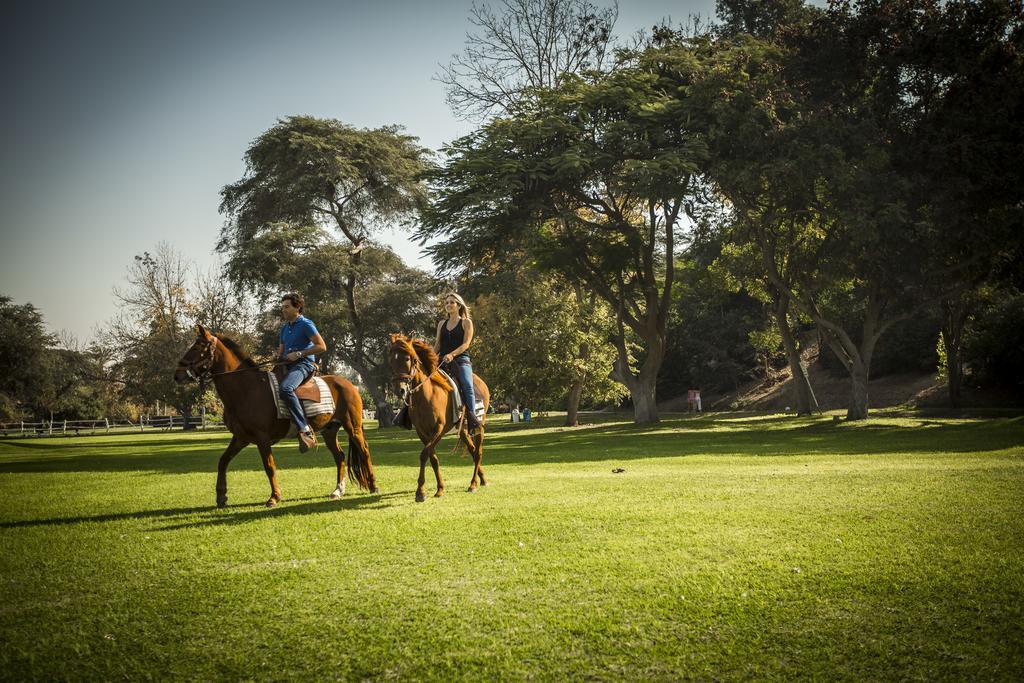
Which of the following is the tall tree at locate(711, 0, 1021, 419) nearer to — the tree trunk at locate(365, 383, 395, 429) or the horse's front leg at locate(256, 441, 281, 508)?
the horse's front leg at locate(256, 441, 281, 508)

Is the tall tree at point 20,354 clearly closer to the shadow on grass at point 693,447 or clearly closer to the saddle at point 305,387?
the shadow on grass at point 693,447

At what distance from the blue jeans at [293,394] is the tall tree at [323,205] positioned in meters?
32.8

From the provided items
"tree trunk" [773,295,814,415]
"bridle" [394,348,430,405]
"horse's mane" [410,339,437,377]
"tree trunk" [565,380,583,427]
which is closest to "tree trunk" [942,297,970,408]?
"tree trunk" [773,295,814,415]

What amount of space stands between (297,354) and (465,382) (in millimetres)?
2596

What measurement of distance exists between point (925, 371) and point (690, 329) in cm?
1874

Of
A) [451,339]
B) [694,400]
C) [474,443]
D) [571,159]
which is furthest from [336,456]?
[694,400]

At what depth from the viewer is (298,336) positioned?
1015 cm

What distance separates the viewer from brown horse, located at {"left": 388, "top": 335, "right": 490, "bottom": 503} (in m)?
9.32

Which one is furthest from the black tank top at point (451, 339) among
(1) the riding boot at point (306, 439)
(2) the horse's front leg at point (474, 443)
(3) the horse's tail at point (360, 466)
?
(1) the riding boot at point (306, 439)

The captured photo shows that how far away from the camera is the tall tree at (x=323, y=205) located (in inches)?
1630

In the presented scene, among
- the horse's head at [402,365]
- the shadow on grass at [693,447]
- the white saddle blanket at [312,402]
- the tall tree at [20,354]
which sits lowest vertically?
the shadow on grass at [693,447]

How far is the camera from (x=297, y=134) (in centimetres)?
4125

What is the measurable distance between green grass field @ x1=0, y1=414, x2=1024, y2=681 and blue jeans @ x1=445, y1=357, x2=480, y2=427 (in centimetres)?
125

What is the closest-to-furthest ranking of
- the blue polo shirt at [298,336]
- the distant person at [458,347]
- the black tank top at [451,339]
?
the blue polo shirt at [298,336]
the distant person at [458,347]
the black tank top at [451,339]
